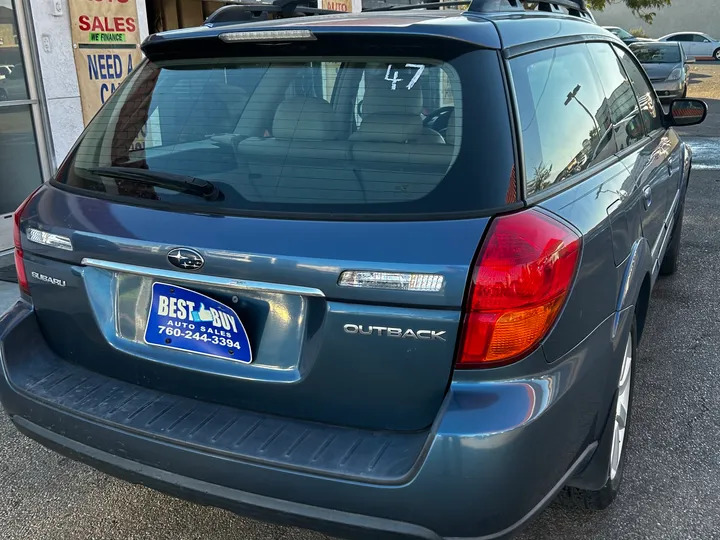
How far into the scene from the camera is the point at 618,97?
319cm

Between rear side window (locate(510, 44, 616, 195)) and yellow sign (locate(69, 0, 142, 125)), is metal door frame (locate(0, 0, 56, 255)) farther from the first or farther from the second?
rear side window (locate(510, 44, 616, 195))

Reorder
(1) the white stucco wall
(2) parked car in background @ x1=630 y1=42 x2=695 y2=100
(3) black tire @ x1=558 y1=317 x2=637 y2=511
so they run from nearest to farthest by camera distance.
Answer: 1. (3) black tire @ x1=558 y1=317 x2=637 y2=511
2. (1) the white stucco wall
3. (2) parked car in background @ x1=630 y1=42 x2=695 y2=100

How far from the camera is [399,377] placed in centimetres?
183

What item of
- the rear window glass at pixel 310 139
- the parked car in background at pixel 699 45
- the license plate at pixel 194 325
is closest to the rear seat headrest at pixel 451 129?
the rear window glass at pixel 310 139

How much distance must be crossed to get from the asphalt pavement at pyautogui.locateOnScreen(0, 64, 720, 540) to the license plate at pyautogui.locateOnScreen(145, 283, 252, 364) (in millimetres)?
877

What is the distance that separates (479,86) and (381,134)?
315 mm

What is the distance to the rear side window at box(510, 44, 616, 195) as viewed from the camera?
6.71 ft

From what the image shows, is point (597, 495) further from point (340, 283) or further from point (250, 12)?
point (250, 12)

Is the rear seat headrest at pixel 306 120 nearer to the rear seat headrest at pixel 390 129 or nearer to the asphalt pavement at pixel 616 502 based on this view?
the rear seat headrest at pixel 390 129

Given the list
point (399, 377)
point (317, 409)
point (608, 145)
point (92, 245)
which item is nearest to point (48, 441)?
point (92, 245)

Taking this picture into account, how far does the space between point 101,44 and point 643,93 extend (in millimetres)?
5035

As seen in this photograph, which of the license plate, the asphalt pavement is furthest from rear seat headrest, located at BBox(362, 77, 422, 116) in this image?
the asphalt pavement

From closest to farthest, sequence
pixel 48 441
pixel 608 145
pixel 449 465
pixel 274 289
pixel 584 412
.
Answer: pixel 449 465
pixel 274 289
pixel 584 412
pixel 48 441
pixel 608 145

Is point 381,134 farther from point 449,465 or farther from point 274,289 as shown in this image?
point 449,465
